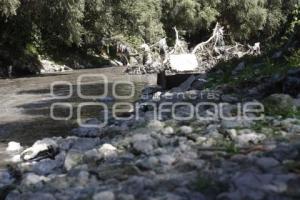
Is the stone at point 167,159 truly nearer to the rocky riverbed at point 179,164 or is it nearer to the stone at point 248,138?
the rocky riverbed at point 179,164

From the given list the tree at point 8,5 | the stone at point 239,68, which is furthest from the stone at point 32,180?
the tree at point 8,5

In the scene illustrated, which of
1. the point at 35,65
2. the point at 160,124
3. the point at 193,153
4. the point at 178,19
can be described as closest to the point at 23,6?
the point at 35,65

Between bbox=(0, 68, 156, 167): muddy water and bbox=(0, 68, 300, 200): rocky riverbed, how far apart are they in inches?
101

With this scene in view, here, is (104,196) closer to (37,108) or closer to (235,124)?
(235,124)

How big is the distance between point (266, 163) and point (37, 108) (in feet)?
40.4

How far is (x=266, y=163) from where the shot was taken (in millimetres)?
6070

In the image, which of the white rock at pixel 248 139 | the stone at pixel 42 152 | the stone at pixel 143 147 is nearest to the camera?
the white rock at pixel 248 139

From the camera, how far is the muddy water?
12952 millimetres

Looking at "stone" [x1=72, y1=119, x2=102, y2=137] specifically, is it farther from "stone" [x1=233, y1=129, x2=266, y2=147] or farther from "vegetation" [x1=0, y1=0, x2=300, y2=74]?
"vegetation" [x1=0, y1=0, x2=300, y2=74]

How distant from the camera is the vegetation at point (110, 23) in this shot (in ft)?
116

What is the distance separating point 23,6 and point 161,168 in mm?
30407

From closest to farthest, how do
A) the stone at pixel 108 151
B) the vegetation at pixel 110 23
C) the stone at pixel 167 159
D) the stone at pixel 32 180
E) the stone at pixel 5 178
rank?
the stone at pixel 167 159 < the stone at pixel 32 180 < the stone at pixel 108 151 < the stone at pixel 5 178 < the vegetation at pixel 110 23

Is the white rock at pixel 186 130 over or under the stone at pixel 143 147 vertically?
over

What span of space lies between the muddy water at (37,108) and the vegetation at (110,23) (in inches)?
308
